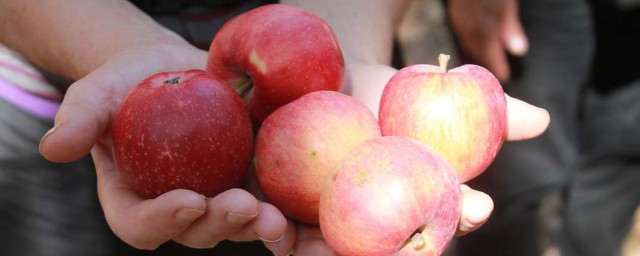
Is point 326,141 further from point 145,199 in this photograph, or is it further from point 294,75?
point 145,199

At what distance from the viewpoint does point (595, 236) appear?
282cm

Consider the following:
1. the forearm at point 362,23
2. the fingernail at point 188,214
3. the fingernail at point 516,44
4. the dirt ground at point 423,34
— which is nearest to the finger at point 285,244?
the fingernail at point 188,214

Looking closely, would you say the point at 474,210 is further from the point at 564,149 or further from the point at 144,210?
the point at 564,149

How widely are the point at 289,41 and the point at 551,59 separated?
125 cm

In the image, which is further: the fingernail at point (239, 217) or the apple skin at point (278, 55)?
the apple skin at point (278, 55)

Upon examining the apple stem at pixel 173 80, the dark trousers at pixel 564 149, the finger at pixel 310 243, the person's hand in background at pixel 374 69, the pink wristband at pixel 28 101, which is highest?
the apple stem at pixel 173 80

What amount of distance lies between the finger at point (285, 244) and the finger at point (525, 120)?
0.57 m

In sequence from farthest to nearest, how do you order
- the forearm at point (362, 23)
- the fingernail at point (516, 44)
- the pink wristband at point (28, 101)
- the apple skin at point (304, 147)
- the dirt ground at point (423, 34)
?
1. the dirt ground at point (423, 34)
2. the fingernail at point (516, 44)
3. the forearm at point (362, 23)
4. the pink wristband at point (28, 101)
5. the apple skin at point (304, 147)

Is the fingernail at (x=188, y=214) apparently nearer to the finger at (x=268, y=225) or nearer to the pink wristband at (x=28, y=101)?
the finger at (x=268, y=225)

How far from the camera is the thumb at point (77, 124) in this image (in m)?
1.36

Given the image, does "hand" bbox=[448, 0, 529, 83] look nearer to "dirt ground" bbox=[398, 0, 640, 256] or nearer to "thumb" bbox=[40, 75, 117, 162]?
"thumb" bbox=[40, 75, 117, 162]

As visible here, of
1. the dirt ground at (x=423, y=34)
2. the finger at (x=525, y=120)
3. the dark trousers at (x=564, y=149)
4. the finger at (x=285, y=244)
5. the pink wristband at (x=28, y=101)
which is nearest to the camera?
the finger at (x=285, y=244)

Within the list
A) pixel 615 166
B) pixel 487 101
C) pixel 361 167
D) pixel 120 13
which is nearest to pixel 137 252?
pixel 120 13

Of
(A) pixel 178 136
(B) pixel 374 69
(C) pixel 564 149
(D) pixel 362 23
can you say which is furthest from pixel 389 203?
(C) pixel 564 149
